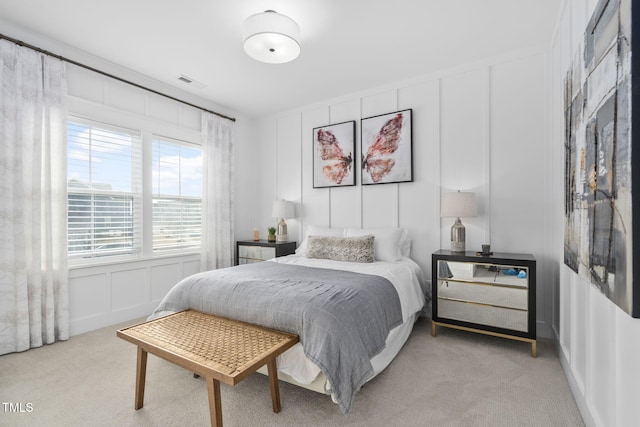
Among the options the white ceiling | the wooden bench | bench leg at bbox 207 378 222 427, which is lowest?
bench leg at bbox 207 378 222 427

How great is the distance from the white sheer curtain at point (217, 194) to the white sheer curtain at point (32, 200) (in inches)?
60.7

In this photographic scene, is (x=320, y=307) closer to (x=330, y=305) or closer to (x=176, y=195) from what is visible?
(x=330, y=305)

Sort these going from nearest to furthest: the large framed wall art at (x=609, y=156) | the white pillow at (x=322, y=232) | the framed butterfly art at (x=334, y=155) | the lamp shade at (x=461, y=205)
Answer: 1. the large framed wall art at (x=609, y=156)
2. the lamp shade at (x=461, y=205)
3. the white pillow at (x=322, y=232)
4. the framed butterfly art at (x=334, y=155)

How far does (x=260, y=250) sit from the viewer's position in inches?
169

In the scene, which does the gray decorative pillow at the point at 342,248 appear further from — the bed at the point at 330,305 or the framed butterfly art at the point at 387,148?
the framed butterfly art at the point at 387,148

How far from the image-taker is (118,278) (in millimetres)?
3354

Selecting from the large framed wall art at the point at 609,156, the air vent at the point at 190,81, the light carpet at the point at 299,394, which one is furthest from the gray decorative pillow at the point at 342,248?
the air vent at the point at 190,81

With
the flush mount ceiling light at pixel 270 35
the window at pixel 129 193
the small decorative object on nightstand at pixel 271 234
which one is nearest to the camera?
the flush mount ceiling light at pixel 270 35

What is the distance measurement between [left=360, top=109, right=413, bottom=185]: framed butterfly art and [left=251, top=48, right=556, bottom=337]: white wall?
87 millimetres

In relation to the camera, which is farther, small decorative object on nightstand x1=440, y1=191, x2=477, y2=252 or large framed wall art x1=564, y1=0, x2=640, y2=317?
small decorative object on nightstand x1=440, y1=191, x2=477, y2=252

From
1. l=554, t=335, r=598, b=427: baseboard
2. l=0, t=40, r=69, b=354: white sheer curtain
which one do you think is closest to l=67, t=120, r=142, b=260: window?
l=0, t=40, r=69, b=354: white sheer curtain

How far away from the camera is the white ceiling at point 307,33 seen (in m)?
2.36

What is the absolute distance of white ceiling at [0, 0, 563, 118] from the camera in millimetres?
2361

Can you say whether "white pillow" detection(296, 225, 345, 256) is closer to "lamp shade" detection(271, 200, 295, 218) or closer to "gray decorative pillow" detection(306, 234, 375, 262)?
"gray decorative pillow" detection(306, 234, 375, 262)
